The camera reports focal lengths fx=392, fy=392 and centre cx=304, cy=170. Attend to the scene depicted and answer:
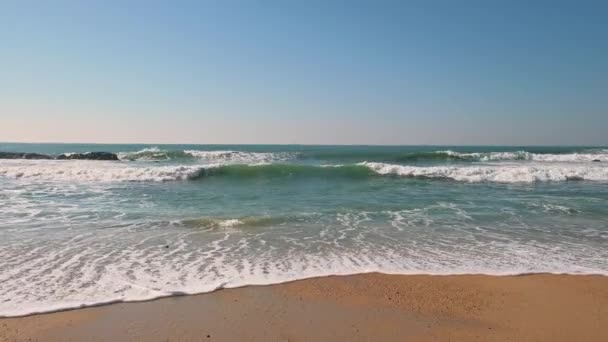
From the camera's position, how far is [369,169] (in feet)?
79.2

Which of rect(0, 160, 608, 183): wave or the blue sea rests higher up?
rect(0, 160, 608, 183): wave

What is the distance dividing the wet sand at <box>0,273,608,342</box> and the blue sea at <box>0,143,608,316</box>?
41 centimetres

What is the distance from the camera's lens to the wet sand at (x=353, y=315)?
3.95 meters

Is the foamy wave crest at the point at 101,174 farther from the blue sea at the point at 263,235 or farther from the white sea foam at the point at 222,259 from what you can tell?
the white sea foam at the point at 222,259

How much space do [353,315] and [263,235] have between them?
3975mm

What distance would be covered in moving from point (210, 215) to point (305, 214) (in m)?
2.50

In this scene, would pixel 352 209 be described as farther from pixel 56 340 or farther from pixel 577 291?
pixel 56 340

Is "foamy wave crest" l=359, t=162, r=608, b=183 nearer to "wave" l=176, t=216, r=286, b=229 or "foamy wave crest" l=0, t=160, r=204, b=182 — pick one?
"foamy wave crest" l=0, t=160, r=204, b=182

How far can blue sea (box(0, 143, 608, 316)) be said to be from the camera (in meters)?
5.51

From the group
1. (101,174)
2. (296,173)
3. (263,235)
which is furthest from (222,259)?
(296,173)

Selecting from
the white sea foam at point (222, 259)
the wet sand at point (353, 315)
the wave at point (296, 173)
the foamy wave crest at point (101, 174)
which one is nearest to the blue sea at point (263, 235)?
the white sea foam at point (222, 259)

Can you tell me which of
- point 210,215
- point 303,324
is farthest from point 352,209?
point 303,324

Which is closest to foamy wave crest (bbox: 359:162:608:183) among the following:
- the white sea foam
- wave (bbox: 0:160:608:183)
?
wave (bbox: 0:160:608:183)

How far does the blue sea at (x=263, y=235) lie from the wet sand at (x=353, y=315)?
0.41 meters
